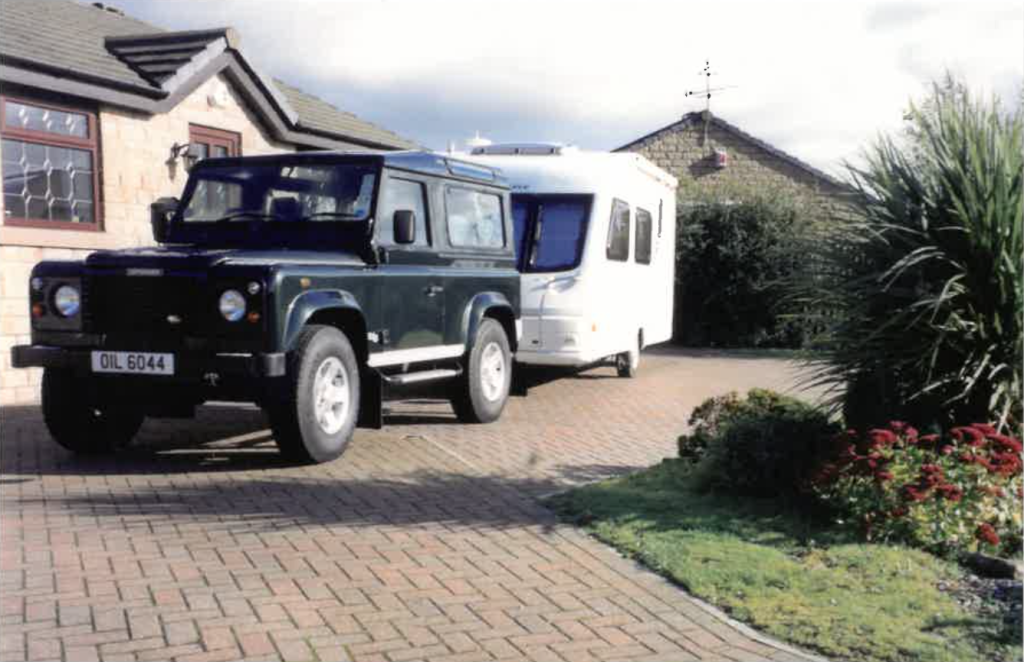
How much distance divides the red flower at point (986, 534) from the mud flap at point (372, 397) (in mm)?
4516

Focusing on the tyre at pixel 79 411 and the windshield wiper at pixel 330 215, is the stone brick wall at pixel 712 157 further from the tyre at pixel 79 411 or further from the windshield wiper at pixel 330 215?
the tyre at pixel 79 411

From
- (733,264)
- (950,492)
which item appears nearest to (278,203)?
(950,492)

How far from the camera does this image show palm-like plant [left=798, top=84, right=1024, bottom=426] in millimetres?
6031

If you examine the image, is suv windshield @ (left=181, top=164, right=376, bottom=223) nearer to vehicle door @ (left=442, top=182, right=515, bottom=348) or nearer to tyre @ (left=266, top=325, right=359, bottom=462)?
vehicle door @ (left=442, top=182, right=515, bottom=348)

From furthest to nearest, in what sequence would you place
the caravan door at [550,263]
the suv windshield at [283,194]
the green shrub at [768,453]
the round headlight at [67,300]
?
the caravan door at [550,263], the suv windshield at [283,194], the round headlight at [67,300], the green shrub at [768,453]

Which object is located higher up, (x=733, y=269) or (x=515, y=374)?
(x=733, y=269)

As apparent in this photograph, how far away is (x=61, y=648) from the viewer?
3973 millimetres

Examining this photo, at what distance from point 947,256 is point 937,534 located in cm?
178

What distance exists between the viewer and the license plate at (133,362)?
688 cm

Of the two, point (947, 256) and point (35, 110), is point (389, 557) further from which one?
point (35, 110)

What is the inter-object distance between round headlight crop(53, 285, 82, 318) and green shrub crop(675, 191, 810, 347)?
15154mm

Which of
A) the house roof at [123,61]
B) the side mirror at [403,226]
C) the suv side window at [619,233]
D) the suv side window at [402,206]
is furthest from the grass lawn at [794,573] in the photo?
the house roof at [123,61]

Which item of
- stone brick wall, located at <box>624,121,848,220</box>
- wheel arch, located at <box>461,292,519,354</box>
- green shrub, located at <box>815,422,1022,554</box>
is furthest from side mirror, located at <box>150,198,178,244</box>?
stone brick wall, located at <box>624,121,848,220</box>

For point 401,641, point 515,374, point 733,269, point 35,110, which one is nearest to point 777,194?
point 733,269
